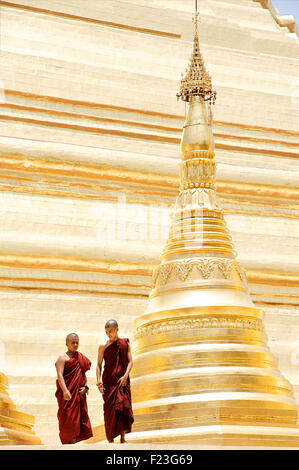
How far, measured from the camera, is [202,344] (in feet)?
27.4

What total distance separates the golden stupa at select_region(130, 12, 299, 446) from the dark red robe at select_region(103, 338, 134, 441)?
2.02ft

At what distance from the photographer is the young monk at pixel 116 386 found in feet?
24.2

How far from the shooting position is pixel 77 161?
12.9m

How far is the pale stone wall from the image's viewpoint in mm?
11727

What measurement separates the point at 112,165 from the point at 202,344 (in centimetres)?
518

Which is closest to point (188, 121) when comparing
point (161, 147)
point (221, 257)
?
point (221, 257)

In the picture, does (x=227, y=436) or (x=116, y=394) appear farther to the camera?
(x=227, y=436)

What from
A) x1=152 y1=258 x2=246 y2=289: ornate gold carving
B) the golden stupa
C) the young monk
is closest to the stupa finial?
the golden stupa

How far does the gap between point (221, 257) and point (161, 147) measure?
5.05 m

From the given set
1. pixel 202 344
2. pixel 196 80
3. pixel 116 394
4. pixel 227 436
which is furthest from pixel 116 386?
pixel 196 80

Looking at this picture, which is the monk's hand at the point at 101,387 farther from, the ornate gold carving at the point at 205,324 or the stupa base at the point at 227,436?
the ornate gold carving at the point at 205,324

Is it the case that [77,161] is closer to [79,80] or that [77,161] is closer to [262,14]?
[79,80]

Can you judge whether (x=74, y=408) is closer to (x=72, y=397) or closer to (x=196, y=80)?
(x=72, y=397)
